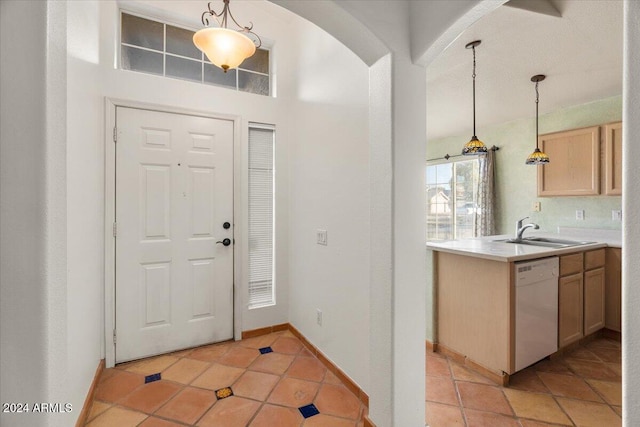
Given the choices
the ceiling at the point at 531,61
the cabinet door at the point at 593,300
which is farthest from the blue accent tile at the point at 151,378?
the cabinet door at the point at 593,300

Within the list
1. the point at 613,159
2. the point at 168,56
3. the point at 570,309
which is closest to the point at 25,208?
the point at 168,56

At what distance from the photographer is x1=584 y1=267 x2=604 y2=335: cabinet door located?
2.75m

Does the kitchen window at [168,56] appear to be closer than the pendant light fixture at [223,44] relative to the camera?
No

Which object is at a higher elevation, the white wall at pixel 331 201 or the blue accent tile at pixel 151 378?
the white wall at pixel 331 201

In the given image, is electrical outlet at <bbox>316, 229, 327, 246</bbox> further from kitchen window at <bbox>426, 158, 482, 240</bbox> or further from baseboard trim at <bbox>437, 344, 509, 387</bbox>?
kitchen window at <bbox>426, 158, 482, 240</bbox>

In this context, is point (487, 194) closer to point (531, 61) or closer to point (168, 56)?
point (531, 61)

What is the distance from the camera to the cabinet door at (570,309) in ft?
8.16

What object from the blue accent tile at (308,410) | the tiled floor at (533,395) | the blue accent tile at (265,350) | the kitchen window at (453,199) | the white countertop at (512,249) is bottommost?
the tiled floor at (533,395)

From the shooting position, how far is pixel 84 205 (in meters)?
1.77

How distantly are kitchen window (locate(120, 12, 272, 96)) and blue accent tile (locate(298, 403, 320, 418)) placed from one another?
8.95 feet

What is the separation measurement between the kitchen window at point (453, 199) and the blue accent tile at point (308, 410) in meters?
4.03

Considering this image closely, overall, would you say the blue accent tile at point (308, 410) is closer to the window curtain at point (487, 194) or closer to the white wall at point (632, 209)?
the white wall at point (632, 209)

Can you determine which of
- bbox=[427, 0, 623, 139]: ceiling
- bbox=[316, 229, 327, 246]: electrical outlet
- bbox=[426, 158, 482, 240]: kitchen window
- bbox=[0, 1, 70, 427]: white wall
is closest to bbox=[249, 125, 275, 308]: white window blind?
bbox=[316, 229, 327, 246]: electrical outlet

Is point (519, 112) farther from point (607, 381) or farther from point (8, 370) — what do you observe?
point (8, 370)
